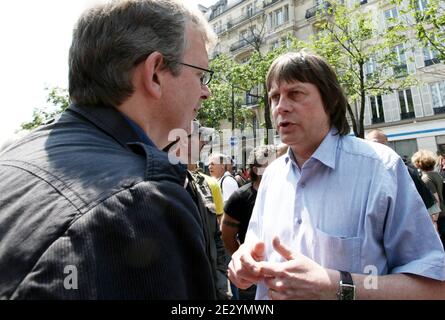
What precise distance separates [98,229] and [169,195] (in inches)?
7.2

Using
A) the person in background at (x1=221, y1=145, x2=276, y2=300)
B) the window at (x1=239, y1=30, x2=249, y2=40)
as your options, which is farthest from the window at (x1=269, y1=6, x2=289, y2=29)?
the person in background at (x1=221, y1=145, x2=276, y2=300)

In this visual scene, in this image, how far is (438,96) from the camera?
22578 millimetres

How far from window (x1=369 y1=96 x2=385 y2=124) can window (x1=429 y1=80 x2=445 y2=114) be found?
340 centimetres

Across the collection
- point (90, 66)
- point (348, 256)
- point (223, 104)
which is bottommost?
point (348, 256)

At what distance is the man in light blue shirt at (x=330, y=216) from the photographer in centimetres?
133

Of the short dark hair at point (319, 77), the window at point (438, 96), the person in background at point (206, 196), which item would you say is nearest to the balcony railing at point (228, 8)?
the window at point (438, 96)

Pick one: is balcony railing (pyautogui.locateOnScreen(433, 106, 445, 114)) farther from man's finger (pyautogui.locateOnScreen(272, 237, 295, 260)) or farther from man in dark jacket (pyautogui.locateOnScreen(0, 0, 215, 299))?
man in dark jacket (pyautogui.locateOnScreen(0, 0, 215, 299))

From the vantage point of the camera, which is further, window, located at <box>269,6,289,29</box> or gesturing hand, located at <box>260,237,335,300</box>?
window, located at <box>269,6,289,29</box>

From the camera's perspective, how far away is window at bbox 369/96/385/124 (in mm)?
25047

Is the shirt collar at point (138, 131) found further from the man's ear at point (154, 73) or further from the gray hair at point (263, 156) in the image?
the gray hair at point (263, 156)

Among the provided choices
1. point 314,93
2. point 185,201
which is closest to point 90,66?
point 185,201
